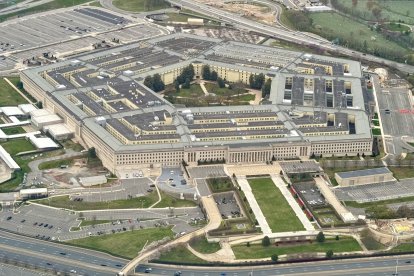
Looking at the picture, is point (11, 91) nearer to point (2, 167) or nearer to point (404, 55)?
point (2, 167)

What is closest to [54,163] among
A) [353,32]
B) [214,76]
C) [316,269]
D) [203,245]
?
[203,245]

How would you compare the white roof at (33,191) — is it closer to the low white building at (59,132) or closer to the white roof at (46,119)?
the low white building at (59,132)

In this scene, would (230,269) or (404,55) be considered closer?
(230,269)

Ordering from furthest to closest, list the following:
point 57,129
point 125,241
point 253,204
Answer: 1. point 57,129
2. point 253,204
3. point 125,241

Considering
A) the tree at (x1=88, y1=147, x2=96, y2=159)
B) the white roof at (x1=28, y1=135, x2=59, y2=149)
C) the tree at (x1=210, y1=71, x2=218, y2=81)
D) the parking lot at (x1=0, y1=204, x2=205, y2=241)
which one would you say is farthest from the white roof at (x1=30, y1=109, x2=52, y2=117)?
the tree at (x1=210, y1=71, x2=218, y2=81)

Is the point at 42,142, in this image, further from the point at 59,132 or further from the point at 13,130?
the point at 13,130

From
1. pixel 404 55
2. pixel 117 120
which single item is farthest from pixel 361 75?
pixel 117 120
